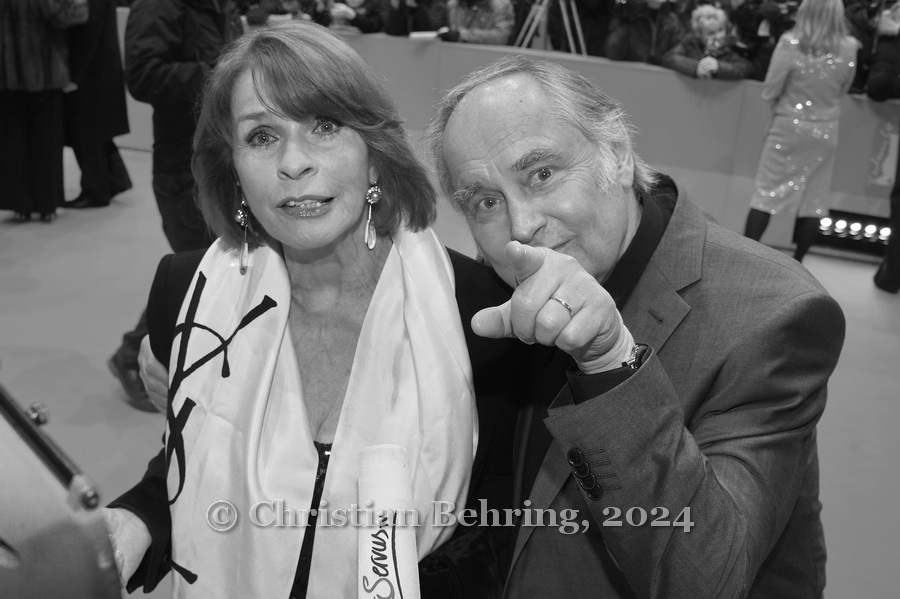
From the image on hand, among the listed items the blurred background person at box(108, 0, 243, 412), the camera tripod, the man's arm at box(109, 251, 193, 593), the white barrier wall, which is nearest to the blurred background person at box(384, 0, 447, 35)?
the white barrier wall

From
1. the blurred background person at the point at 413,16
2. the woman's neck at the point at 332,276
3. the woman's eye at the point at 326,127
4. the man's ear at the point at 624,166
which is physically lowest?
the blurred background person at the point at 413,16

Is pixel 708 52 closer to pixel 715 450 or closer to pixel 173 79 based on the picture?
pixel 173 79

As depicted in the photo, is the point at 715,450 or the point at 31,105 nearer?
the point at 715,450

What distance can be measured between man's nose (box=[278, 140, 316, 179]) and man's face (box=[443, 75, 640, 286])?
1.01ft

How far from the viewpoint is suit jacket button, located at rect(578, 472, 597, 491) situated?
1201 millimetres

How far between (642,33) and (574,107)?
6617 millimetres

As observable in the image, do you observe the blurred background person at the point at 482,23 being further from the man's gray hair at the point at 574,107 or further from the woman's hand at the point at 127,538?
the woman's hand at the point at 127,538

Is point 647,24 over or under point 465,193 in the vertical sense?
under

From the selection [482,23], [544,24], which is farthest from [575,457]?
[544,24]

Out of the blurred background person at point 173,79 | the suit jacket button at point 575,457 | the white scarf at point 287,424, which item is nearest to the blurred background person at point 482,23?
the blurred background person at point 173,79

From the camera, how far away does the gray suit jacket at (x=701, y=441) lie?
1.16 meters

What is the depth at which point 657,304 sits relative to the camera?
1.48 metres

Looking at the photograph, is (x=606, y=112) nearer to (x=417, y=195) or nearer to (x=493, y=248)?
(x=493, y=248)

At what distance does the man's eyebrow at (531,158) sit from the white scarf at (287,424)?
0.44 m
